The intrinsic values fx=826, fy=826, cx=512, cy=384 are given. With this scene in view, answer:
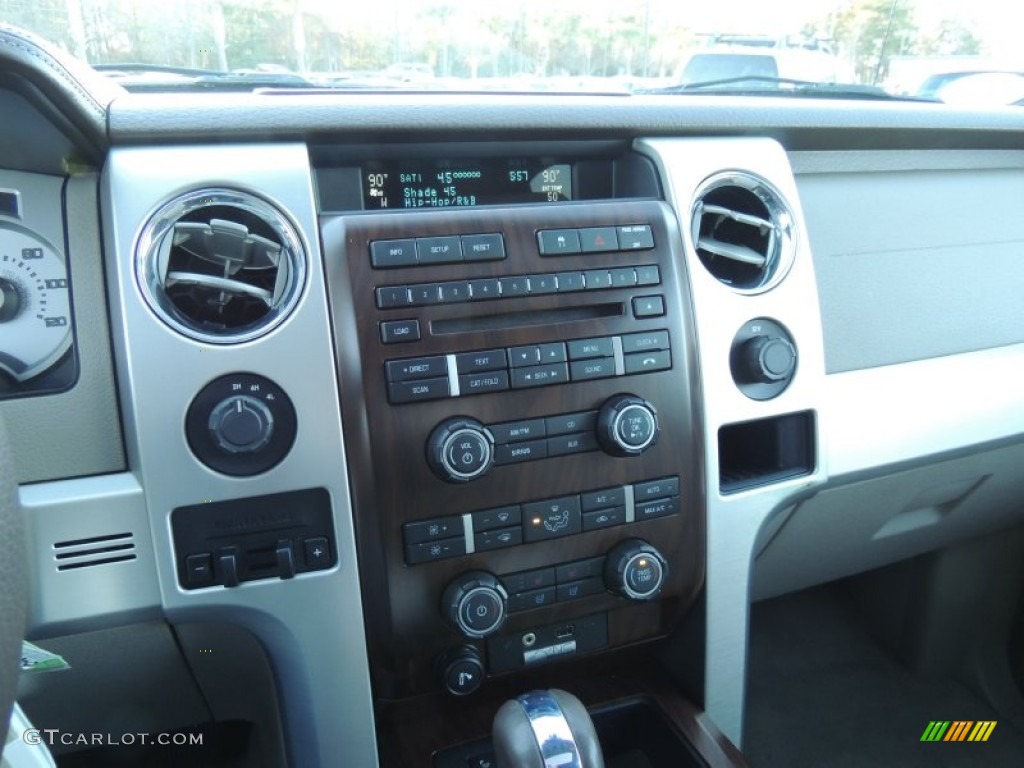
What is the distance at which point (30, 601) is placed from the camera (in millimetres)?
911

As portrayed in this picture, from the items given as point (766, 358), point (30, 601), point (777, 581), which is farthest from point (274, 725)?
point (777, 581)

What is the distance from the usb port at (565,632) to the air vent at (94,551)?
558mm

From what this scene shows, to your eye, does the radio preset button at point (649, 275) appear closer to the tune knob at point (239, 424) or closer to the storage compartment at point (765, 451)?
the storage compartment at point (765, 451)

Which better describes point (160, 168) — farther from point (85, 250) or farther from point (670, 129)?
point (670, 129)

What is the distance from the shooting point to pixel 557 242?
3.44 ft

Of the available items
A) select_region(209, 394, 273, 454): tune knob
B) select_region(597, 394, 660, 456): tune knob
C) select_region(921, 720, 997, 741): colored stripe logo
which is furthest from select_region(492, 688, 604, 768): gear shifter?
select_region(921, 720, 997, 741): colored stripe logo

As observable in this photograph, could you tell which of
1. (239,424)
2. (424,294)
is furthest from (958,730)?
(239,424)

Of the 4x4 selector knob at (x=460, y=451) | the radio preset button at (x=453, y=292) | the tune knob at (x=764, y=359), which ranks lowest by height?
the 4x4 selector knob at (x=460, y=451)

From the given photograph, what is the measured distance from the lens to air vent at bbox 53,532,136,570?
0.91 metres

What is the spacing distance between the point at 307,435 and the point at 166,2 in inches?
29.8

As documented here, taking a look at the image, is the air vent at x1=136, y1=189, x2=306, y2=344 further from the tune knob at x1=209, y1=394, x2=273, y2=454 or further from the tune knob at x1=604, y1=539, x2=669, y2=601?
the tune knob at x1=604, y1=539, x2=669, y2=601

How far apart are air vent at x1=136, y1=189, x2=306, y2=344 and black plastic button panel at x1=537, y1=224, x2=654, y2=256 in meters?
0.30

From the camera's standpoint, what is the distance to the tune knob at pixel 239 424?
2.96 feet

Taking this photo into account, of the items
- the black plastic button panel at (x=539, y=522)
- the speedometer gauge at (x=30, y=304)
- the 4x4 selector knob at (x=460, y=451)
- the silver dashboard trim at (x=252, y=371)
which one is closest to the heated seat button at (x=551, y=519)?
the black plastic button panel at (x=539, y=522)
